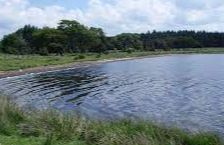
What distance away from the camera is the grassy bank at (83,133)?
15008mm

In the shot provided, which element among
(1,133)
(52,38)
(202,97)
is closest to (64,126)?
(1,133)

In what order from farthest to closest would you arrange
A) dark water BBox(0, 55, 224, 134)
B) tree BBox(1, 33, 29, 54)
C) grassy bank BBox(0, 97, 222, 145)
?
tree BBox(1, 33, 29, 54)
dark water BBox(0, 55, 224, 134)
grassy bank BBox(0, 97, 222, 145)

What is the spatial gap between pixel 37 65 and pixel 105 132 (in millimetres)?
67828

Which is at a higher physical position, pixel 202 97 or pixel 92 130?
pixel 92 130

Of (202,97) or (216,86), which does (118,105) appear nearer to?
(202,97)

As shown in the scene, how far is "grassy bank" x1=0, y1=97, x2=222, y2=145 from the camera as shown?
15008mm

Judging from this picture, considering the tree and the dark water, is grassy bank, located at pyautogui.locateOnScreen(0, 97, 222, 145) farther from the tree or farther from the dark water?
the tree

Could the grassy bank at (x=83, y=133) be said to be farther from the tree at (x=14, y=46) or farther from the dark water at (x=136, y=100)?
the tree at (x=14, y=46)

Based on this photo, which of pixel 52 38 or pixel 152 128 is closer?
pixel 152 128

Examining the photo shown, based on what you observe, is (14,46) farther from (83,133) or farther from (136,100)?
(83,133)

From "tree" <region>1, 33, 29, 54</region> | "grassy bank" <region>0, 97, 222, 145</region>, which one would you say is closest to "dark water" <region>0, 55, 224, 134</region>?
"grassy bank" <region>0, 97, 222, 145</region>

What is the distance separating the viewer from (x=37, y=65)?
82.4 metres

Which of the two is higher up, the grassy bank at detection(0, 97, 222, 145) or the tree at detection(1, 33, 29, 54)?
the grassy bank at detection(0, 97, 222, 145)

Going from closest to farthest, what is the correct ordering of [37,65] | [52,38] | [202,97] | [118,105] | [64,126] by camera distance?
[64,126] < [118,105] < [202,97] < [37,65] < [52,38]
